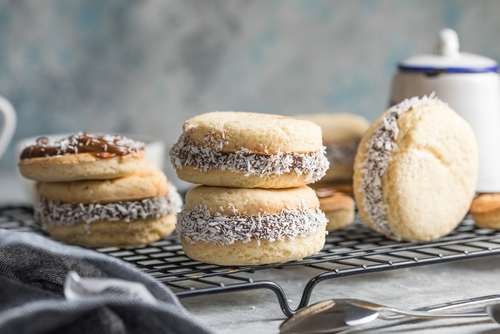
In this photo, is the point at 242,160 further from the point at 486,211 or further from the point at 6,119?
the point at 6,119

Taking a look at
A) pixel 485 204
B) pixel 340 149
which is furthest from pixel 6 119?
pixel 485 204

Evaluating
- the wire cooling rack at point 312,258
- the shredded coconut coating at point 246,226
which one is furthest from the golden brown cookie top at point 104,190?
the shredded coconut coating at point 246,226

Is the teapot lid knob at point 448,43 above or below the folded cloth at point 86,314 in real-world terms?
above

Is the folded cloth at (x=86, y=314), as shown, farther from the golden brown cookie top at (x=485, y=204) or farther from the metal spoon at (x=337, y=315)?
the golden brown cookie top at (x=485, y=204)

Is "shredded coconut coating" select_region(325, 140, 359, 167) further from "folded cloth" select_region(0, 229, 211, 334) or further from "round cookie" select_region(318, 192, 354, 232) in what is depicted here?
"folded cloth" select_region(0, 229, 211, 334)

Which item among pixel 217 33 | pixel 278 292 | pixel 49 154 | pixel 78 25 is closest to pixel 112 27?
pixel 78 25

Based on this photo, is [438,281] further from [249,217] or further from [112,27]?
[112,27]

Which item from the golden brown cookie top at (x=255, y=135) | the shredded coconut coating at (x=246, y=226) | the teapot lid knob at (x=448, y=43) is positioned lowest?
the shredded coconut coating at (x=246, y=226)
